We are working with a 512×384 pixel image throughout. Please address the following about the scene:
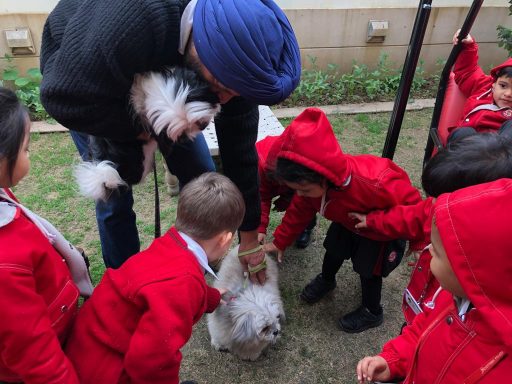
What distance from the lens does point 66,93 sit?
1.19m

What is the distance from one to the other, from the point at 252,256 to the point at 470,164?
1.06 m

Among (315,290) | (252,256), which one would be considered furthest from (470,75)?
(252,256)

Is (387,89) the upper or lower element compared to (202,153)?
lower

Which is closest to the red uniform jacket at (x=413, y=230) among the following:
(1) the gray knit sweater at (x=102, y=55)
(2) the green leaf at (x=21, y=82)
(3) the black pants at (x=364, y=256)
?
(3) the black pants at (x=364, y=256)

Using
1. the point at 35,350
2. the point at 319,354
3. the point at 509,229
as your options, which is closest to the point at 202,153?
the point at 35,350

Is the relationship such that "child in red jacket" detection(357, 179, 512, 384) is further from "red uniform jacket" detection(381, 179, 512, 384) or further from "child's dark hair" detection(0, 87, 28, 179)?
"child's dark hair" detection(0, 87, 28, 179)

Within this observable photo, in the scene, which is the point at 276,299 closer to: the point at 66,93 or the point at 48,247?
the point at 48,247

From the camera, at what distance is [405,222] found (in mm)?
1820

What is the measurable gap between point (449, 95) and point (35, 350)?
8.78 ft

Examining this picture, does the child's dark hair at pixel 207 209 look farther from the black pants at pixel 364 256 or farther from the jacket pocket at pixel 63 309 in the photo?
the black pants at pixel 364 256

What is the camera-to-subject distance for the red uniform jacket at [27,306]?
1100 millimetres

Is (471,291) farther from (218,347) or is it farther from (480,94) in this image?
(480,94)

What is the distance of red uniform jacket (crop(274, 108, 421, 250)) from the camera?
72.1 inches

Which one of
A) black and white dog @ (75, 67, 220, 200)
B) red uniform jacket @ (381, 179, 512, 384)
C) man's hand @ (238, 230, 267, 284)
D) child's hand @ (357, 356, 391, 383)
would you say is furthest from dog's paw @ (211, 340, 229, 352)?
red uniform jacket @ (381, 179, 512, 384)
